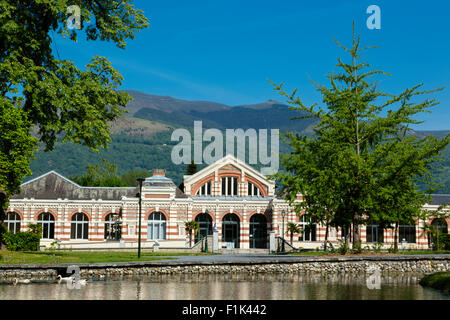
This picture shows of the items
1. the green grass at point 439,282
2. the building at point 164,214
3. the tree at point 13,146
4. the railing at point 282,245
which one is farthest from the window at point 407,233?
the tree at point 13,146

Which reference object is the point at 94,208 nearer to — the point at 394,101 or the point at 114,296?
the point at 394,101

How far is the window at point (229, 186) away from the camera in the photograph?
57.7m

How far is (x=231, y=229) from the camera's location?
56062 mm

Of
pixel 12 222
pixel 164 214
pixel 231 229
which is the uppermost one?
pixel 164 214

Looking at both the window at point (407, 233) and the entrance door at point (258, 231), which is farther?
the entrance door at point (258, 231)

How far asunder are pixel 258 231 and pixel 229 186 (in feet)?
19.3

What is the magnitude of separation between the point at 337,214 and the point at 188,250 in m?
17.3

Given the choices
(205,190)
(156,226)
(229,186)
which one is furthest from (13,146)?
(229,186)

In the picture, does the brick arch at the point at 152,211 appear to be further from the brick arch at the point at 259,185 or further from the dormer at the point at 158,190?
the brick arch at the point at 259,185

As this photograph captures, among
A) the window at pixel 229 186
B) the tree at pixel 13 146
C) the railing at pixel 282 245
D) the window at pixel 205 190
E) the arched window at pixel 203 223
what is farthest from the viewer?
the window at pixel 229 186

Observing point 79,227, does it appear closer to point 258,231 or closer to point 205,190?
point 205,190

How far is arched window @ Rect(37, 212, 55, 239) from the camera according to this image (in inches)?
2063

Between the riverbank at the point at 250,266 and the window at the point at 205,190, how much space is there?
3194 cm

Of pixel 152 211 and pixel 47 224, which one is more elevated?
pixel 152 211
